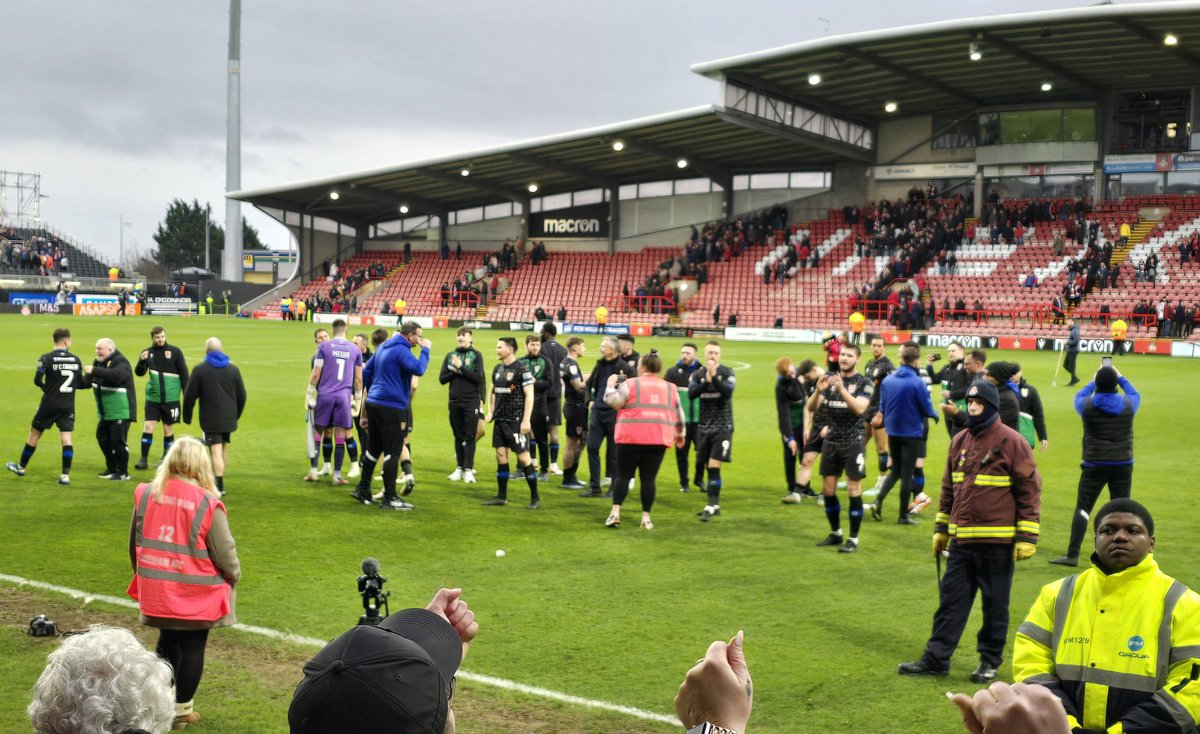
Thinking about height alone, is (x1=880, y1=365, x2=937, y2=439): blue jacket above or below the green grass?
above

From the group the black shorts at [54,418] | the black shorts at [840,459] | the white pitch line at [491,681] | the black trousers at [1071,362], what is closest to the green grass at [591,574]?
the white pitch line at [491,681]

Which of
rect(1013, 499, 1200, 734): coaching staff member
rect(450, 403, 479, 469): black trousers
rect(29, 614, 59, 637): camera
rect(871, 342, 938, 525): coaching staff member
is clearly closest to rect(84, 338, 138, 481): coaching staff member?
rect(450, 403, 479, 469): black trousers

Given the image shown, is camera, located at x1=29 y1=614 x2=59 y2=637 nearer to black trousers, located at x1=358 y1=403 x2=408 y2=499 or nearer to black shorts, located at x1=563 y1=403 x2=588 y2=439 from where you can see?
black trousers, located at x1=358 y1=403 x2=408 y2=499

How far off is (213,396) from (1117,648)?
11243 millimetres

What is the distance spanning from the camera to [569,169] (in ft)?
189

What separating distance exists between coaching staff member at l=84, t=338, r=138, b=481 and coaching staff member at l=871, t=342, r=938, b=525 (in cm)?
964

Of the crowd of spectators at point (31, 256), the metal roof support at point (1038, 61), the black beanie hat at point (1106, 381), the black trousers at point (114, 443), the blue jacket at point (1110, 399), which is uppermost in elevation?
the metal roof support at point (1038, 61)

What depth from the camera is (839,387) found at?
11.0 meters

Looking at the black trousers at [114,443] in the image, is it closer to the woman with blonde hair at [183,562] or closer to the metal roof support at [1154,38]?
the woman with blonde hair at [183,562]

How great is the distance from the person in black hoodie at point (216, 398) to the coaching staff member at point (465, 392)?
2600mm

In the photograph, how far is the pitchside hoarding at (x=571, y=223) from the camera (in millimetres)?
64125

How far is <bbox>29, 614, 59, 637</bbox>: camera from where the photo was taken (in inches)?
311

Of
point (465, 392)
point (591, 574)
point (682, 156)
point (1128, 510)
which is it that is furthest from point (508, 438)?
point (682, 156)

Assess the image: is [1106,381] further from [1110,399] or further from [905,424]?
[905,424]
